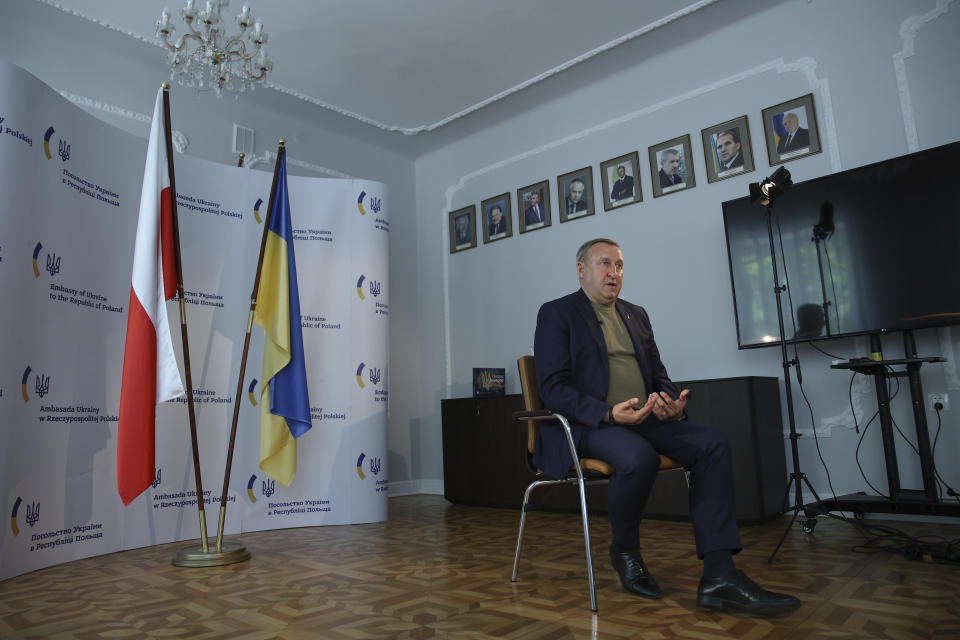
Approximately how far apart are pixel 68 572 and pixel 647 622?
268 cm

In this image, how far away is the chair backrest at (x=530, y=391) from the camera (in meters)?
2.58

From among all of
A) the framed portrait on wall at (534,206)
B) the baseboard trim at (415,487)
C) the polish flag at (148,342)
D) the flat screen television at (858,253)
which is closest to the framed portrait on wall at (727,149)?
the flat screen television at (858,253)

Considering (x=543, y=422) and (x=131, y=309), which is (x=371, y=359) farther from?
(x=543, y=422)

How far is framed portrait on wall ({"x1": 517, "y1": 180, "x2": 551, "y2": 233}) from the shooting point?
19.0ft

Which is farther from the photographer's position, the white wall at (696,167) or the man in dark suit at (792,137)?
the man in dark suit at (792,137)

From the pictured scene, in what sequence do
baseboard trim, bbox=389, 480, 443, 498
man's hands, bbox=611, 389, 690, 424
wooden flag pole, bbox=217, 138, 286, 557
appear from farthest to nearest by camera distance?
baseboard trim, bbox=389, 480, 443, 498 < wooden flag pole, bbox=217, 138, 286, 557 < man's hands, bbox=611, 389, 690, 424

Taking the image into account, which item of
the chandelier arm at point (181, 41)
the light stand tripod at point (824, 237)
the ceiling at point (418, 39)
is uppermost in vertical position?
the ceiling at point (418, 39)

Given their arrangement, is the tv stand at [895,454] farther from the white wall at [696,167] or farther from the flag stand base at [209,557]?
the flag stand base at [209,557]

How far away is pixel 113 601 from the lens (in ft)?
7.98

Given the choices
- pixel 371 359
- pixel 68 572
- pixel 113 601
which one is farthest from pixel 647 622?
pixel 371 359

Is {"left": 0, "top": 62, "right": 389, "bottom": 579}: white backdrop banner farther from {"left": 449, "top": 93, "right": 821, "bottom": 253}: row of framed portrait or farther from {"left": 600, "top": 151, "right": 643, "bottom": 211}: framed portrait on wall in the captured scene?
{"left": 600, "top": 151, "right": 643, "bottom": 211}: framed portrait on wall

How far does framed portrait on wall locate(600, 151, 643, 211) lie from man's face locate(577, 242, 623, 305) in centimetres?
268

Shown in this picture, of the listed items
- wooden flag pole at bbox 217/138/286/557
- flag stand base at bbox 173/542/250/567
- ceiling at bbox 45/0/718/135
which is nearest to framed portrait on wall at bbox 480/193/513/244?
ceiling at bbox 45/0/718/135

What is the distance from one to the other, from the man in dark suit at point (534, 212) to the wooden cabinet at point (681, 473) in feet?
5.75
